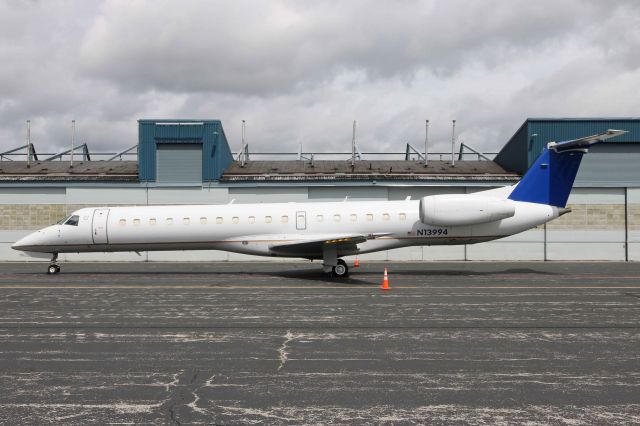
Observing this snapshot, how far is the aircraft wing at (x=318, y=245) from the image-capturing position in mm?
18656

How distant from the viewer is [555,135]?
31.4 metres

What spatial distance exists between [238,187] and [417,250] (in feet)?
36.4

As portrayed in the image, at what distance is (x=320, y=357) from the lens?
8039 mm

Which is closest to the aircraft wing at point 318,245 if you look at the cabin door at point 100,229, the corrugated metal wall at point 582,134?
the cabin door at point 100,229

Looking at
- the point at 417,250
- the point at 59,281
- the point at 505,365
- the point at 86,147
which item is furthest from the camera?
the point at 86,147

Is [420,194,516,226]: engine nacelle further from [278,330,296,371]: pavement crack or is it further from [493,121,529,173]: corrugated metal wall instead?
[493,121,529,173]: corrugated metal wall

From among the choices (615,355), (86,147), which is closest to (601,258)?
(615,355)

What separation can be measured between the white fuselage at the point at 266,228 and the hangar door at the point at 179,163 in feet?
34.7

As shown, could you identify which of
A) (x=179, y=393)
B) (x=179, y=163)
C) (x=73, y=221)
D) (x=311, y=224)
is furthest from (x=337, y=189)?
(x=179, y=393)

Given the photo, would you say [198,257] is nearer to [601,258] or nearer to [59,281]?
[59,281]

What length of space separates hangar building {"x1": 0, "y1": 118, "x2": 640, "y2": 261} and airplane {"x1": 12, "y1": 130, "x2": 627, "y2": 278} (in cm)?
937

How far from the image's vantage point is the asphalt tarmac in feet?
19.0

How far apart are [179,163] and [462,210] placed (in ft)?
60.4

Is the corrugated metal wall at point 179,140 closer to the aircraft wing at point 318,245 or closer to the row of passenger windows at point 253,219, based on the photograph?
the row of passenger windows at point 253,219
